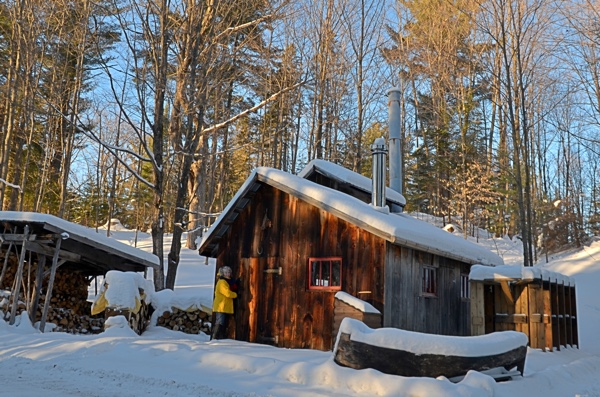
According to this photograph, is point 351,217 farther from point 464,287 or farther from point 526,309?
point 526,309

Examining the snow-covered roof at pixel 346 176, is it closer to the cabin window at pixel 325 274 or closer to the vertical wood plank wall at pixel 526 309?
the vertical wood plank wall at pixel 526 309

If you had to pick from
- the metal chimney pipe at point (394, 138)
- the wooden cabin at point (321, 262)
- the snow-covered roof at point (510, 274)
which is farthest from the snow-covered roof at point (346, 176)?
the snow-covered roof at point (510, 274)

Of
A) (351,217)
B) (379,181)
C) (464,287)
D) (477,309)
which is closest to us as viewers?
(351,217)

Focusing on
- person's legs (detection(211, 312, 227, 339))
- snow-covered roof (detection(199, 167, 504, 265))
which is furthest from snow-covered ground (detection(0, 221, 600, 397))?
snow-covered roof (detection(199, 167, 504, 265))

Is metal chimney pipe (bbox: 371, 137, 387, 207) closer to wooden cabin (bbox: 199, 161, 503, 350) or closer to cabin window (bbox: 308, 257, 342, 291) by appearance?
wooden cabin (bbox: 199, 161, 503, 350)

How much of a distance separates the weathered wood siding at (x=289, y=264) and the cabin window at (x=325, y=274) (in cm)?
11

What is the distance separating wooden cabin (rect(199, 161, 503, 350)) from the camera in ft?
36.3

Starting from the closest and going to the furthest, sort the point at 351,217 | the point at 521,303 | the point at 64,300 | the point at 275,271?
1. the point at 351,217
2. the point at 275,271
3. the point at 521,303
4. the point at 64,300

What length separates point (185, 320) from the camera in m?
16.1

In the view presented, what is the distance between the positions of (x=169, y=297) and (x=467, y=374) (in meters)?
10.7

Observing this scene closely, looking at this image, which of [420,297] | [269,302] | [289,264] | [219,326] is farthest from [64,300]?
[420,297]

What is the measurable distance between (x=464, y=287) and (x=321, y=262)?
15.5 feet

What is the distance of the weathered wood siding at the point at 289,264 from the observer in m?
11.3

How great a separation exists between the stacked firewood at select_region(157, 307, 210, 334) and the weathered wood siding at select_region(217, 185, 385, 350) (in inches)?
117
